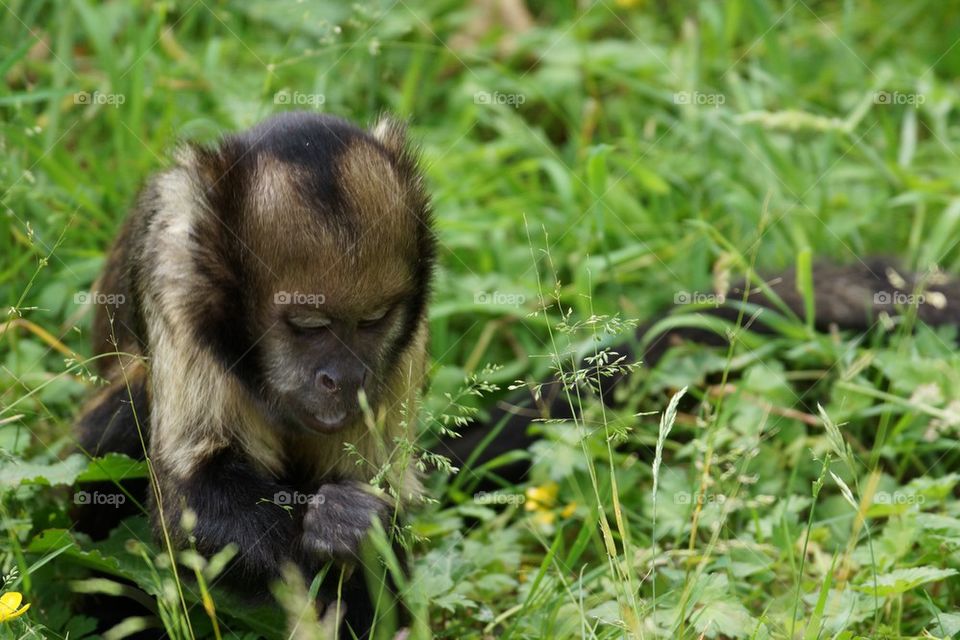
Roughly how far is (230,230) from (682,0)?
5628 millimetres

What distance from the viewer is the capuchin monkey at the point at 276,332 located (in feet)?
13.4

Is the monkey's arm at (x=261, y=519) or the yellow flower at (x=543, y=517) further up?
the monkey's arm at (x=261, y=519)

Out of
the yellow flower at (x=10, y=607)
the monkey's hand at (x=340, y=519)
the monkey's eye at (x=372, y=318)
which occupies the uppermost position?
the monkey's eye at (x=372, y=318)

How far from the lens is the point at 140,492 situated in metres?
4.78

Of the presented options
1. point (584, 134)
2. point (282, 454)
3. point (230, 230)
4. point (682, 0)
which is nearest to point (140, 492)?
point (282, 454)

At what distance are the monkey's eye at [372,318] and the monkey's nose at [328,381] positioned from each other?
0.22 metres

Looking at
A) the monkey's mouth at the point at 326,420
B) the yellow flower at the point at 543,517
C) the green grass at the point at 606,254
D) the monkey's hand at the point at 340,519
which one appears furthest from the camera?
the yellow flower at the point at 543,517

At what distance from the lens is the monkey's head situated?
411cm

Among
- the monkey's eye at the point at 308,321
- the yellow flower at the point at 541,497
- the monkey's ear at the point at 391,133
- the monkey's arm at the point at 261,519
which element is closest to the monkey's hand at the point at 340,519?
the monkey's arm at the point at 261,519

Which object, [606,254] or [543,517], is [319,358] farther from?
[606,254]

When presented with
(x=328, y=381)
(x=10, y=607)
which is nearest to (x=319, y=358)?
(x=328, y=381)

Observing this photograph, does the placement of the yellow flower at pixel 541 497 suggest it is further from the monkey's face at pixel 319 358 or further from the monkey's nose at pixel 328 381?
the monkey's nose at pixel 328 381

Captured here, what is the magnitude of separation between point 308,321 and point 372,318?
228mm

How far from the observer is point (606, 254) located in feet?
20.1
